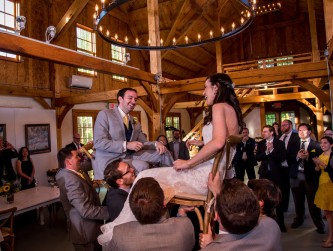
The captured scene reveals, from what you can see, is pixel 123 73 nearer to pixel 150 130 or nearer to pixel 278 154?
pixel 278 154

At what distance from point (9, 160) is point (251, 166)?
17.6 ft

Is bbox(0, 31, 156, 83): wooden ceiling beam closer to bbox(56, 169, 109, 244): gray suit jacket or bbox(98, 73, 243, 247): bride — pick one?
bbox(56, 169, 109, 244): gray suit jacket

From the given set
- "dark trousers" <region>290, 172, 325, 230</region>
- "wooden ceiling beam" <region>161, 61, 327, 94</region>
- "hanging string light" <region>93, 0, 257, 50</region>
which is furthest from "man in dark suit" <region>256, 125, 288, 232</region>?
"hanging string light" <region>93, 0, 257, 50</region>

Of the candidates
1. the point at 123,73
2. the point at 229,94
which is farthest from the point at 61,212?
the point at 229,94

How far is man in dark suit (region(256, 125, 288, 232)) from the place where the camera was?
4.62 metres

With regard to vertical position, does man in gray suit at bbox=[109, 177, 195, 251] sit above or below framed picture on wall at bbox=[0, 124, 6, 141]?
below

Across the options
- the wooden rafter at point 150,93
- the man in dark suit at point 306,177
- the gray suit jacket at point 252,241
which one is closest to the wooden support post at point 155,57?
the wooden rafter at point 150,93

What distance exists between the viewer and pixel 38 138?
812 centimetres

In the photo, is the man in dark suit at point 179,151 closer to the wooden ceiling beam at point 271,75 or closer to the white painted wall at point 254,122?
the wooden ceiling beam at point 271,75

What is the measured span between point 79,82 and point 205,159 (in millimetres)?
8101

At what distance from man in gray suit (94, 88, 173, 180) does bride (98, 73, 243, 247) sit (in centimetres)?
40

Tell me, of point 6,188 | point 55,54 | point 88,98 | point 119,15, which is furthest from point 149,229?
point 119,15

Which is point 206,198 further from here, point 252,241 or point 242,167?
point 242,167

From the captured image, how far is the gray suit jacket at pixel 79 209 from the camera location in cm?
255
